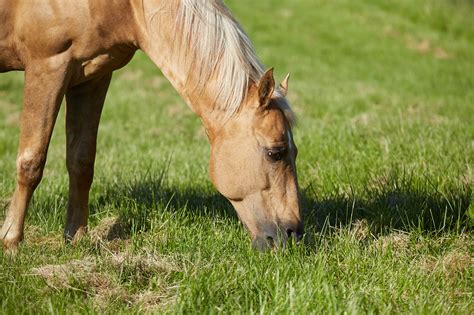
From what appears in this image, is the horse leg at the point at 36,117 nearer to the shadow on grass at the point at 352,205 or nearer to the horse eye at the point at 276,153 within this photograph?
the shadow on grass at the point at 352,205

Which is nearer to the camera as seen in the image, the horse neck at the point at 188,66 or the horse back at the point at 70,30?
the horse neck at the point at 188,66

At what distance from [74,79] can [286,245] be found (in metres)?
1.58

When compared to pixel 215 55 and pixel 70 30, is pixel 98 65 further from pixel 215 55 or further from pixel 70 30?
pixel 215 55

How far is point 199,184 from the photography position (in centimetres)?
530

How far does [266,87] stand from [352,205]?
1336 mm

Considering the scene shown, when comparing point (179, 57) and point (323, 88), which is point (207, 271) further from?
point (323, 88)

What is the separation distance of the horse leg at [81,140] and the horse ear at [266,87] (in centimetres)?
123

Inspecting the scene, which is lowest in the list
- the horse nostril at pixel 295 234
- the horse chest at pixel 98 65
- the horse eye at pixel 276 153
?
the horse nostril at pixel 295 234

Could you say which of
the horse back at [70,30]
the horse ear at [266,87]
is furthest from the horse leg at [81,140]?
the horse ear at [266,87]

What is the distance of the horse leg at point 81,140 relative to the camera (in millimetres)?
4301

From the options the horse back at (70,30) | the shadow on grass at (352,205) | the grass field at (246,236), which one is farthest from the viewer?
the shadow on grass at (352,205)

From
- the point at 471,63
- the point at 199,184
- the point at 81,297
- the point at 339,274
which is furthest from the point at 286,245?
the point at 471,63

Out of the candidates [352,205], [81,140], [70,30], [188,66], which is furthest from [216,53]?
[352,205]

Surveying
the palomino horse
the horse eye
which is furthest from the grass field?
the horse eye
